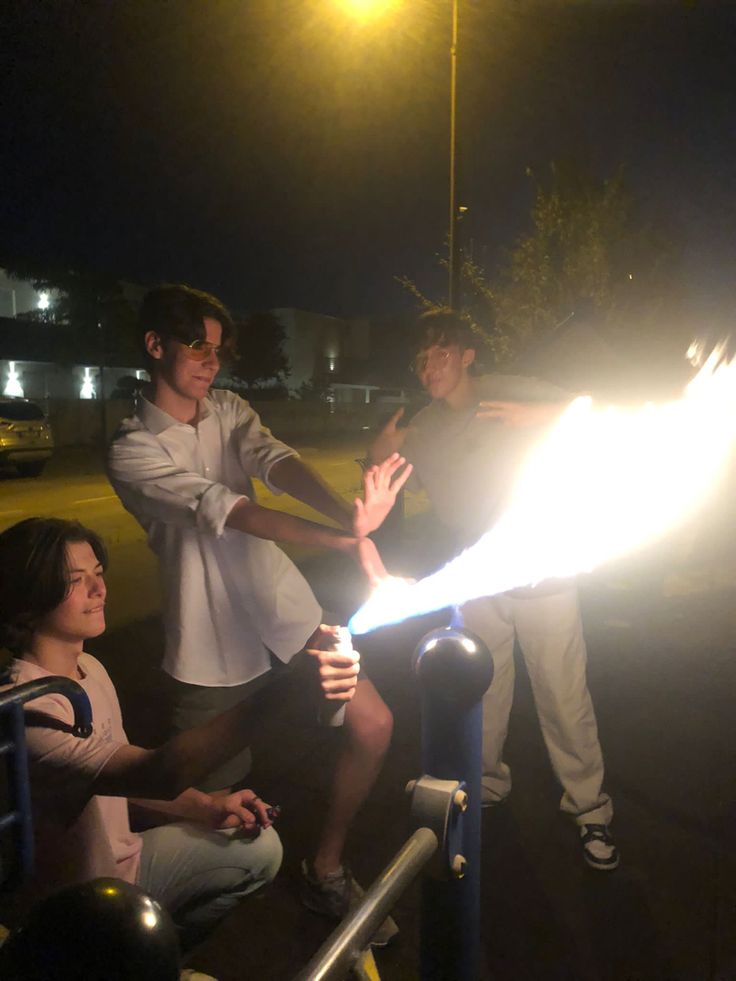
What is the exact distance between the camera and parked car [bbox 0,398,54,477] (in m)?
18.8

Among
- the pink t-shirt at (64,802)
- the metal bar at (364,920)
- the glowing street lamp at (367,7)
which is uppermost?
the glowing street lamp at (367,7)

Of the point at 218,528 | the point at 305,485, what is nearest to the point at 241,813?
the point at 218,528

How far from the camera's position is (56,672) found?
6.67ft

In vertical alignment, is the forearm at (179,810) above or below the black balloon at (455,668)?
below

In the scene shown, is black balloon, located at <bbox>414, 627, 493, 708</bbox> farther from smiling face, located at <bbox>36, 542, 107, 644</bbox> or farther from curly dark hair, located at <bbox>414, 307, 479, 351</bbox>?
curly dark hair, located at <bbox>414, 307, 479, 351</bbox>

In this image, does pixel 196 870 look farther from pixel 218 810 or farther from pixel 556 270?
pixel 556 270

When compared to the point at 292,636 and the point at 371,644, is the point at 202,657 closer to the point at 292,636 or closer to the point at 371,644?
the point at 292,636

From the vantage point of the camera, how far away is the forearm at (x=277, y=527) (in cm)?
232

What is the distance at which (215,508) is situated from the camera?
2299mm

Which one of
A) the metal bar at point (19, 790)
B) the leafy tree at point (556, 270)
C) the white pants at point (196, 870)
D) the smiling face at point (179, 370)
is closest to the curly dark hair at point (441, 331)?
the smiling face at point (179, 370)

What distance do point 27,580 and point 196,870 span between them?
3.23 ft

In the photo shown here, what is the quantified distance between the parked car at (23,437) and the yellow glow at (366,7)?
46.0 ft

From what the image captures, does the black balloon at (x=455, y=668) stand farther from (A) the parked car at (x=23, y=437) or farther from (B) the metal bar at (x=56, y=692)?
(A) the parked car at (x=23, y=437)

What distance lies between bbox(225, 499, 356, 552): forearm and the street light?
26.5ft
